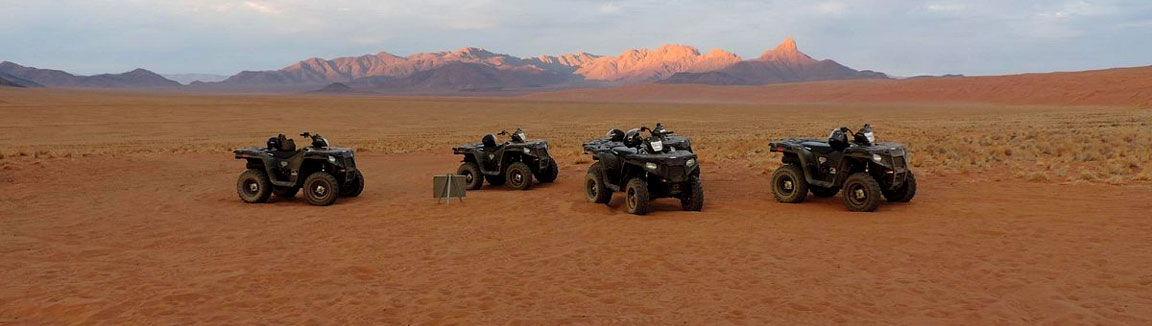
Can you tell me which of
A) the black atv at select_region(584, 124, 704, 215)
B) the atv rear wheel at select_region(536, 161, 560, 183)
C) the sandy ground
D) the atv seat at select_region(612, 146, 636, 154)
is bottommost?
the sandy ground

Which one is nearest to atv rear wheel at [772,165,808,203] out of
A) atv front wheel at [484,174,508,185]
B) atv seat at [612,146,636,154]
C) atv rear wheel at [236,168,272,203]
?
atv seat at [612,146,636,154]

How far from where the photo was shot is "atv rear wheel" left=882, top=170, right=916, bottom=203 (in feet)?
37.9

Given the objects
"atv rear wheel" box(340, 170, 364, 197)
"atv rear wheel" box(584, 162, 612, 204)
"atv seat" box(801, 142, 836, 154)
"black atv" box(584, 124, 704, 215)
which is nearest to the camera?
"black atv" box(584, 124, 704, 215)

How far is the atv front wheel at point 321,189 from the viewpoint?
12078mm

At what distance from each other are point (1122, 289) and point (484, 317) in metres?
5.11

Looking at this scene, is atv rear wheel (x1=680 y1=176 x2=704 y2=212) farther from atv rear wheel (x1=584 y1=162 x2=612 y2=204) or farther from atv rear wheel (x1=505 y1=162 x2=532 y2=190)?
atv rear wheel (x1=505 y1=162 x2=532 y2=190)

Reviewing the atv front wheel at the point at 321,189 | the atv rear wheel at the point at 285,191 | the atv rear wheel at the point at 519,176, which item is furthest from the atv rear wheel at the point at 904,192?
the atv rear wheel at the point at 285,191

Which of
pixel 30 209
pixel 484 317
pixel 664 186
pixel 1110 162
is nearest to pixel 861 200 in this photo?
pixel 664 186

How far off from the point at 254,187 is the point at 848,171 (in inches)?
357

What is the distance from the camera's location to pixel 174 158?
20562mm

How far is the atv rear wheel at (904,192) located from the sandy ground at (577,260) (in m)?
0.36

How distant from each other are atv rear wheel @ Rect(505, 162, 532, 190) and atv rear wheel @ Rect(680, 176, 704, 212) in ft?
12.5

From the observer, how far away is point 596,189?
1202 cm

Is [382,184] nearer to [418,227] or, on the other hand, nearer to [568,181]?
[568,181]
